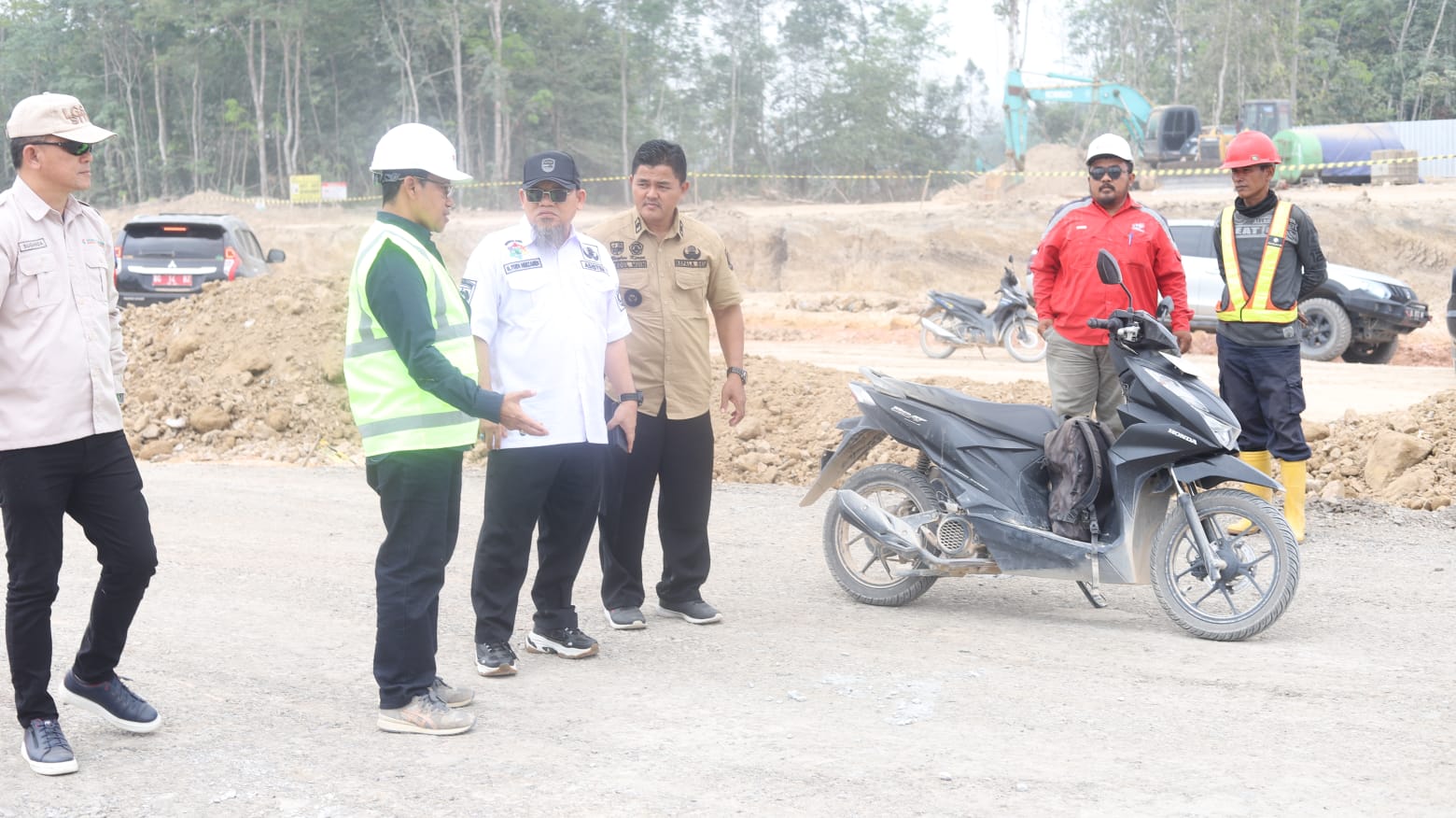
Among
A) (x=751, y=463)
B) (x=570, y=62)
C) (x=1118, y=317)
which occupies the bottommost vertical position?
(x=751, y=463)

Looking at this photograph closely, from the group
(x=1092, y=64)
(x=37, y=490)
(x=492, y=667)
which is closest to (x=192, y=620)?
(x=492, y=667)

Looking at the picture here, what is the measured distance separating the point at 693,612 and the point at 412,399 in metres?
2.12

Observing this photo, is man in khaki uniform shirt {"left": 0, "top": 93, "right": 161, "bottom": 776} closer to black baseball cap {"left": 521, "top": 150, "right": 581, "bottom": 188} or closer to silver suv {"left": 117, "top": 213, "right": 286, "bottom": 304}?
black baseball cap {"left": 521, "top": 150, "right": 581, "bottom": 188}

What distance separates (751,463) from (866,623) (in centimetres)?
418

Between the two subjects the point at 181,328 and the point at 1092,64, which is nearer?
the point at 181,328

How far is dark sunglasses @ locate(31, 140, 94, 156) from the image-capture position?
4.29m

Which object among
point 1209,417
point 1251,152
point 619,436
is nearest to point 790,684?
point 619,436

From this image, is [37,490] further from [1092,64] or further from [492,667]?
[1092,64]

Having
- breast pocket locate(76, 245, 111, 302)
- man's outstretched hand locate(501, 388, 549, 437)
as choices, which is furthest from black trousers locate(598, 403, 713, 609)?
breast pocket locate(76, 245, 111, 302)

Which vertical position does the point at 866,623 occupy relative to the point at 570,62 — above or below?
below

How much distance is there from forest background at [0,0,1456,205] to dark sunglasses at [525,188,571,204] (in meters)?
40.4

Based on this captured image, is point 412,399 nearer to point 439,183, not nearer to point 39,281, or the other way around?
point 439,183

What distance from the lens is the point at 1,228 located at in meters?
4.19

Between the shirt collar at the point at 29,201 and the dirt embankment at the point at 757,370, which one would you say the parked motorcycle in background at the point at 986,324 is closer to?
the dirt embankment at the point at 757,370
